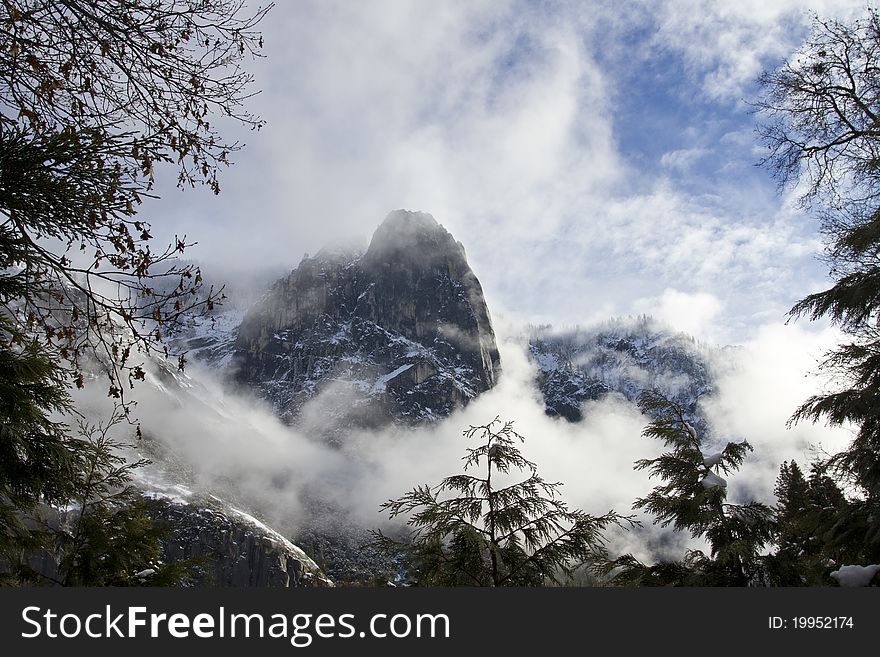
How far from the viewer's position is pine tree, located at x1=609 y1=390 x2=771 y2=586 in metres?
9.42

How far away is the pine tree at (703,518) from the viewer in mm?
9422

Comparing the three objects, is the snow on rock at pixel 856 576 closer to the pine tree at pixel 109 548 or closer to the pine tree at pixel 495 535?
the pine tree at pixel 495 535

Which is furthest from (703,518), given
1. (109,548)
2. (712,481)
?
(109,548)

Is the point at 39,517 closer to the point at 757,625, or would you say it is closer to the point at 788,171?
the point at 757,625

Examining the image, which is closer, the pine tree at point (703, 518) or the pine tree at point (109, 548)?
the pine tree at point (109, 548)

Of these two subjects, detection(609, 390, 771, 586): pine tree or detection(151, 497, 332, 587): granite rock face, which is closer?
detection(609, 390, 771, 586): pine tree

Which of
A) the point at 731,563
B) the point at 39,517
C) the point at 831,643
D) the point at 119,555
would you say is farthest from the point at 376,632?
the point at 731,563

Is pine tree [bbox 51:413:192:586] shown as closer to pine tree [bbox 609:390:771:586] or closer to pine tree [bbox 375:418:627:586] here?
pine tree [bbox 375:418:627:586]

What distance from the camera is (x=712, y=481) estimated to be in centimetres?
1005

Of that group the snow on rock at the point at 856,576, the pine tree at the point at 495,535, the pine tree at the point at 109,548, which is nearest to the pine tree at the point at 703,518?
the pine tree at the point at 495,535

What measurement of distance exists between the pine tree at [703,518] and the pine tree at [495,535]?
3200mm

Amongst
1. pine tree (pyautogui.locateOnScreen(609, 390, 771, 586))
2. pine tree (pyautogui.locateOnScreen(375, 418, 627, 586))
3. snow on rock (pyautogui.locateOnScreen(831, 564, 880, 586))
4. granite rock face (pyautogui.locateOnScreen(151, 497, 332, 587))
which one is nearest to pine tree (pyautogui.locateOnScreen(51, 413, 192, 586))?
pine tree (pyautogui.locateOnScreen(375, 418, 627, 586))

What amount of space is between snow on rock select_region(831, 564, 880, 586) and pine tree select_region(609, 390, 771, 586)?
3750 mm

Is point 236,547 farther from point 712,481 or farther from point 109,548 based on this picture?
point 712,481
